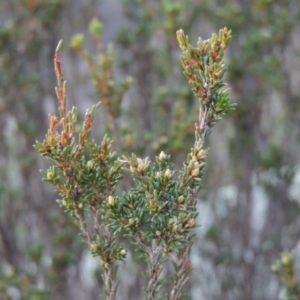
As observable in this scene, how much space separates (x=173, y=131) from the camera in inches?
80.5

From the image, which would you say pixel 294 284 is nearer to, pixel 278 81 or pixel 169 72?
pixel 278 81

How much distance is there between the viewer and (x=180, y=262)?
1107 mm

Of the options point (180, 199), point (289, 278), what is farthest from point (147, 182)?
point (289, 278)

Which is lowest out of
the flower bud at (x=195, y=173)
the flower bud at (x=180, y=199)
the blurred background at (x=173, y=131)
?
the flower bud at (x=180, y=199)

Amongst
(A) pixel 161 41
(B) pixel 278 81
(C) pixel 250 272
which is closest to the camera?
(B) pixel 278 81

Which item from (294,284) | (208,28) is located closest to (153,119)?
(208,28)

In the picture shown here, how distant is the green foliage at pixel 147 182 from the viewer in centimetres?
101

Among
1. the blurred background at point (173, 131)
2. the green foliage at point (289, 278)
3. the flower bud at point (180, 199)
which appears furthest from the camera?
the blurred background at point (173, 131)

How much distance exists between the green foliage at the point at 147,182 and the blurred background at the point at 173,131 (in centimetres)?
95

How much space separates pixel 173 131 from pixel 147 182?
104cm

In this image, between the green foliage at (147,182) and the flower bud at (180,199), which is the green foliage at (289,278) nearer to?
the green foliage at (147,182)

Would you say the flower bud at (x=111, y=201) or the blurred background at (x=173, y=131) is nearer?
the flower bud at (x=111, y=201)

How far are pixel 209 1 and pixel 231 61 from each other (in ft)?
1.89

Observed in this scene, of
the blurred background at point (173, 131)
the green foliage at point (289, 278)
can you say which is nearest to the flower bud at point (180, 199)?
the green foliage at point (289, 278)
